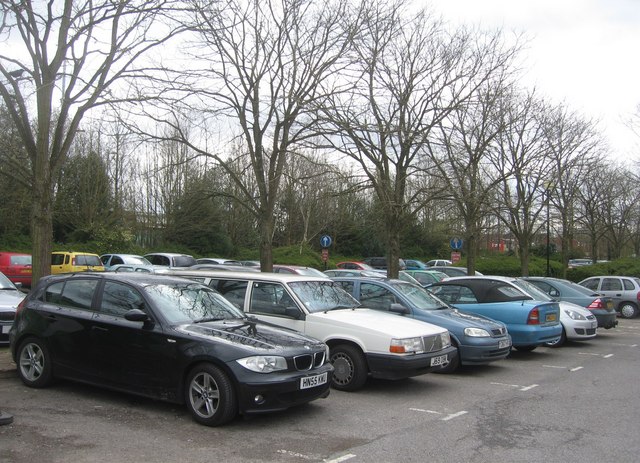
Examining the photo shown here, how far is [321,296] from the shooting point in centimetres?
883

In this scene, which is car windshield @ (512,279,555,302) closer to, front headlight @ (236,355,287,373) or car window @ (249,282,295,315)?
car window @ (249,282,295,315)

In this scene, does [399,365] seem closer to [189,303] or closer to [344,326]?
[344,326]

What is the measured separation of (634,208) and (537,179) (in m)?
24.2

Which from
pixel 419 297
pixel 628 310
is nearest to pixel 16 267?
pixel 419 297

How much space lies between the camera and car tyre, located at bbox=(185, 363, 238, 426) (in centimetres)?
589

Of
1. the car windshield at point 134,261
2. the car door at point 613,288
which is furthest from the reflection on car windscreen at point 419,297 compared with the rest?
the car windshield at point 134,261

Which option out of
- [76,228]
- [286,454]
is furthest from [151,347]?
[76,228]

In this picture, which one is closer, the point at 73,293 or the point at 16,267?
the point at 73,293

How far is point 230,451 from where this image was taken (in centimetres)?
526

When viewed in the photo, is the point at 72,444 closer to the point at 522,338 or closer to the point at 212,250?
the point at 522,338

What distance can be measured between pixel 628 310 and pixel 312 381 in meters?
18.1

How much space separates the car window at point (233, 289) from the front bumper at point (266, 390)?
285 cm

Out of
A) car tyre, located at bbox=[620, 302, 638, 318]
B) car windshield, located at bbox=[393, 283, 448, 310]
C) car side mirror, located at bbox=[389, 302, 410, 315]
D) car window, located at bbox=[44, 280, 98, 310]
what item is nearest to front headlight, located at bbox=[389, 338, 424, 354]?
car side mirror, located at bbox=[389, 302, 410, 315]

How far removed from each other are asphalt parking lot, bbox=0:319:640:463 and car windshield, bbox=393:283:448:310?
5.35 feet
